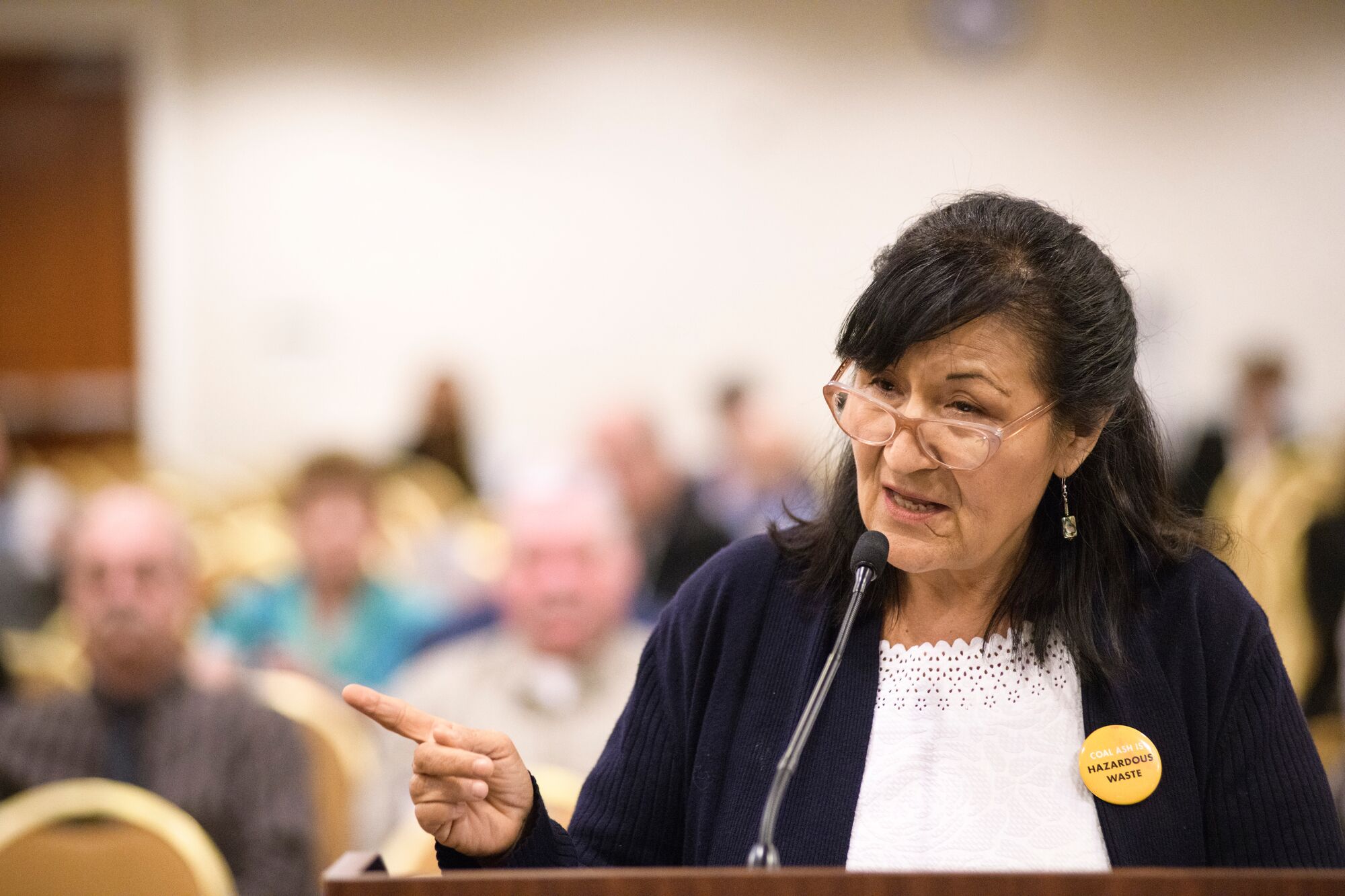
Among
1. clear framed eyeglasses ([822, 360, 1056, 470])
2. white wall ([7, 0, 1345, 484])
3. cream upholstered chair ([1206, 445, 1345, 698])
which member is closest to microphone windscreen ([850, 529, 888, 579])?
clear framed eyeglasses ([822, 360, 1056, 470])

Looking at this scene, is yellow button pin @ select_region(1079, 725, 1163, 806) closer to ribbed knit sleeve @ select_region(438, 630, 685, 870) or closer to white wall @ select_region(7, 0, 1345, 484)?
ribbed knit sleeve @ select_region(438, 630, 685, 870)

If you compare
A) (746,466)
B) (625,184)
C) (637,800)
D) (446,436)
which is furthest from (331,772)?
(625,184)

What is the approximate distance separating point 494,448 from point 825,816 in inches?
279

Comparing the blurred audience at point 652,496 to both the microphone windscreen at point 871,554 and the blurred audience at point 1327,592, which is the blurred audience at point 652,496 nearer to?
the blurred audience at point 1327,592

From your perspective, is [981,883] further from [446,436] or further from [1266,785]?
[446,436]

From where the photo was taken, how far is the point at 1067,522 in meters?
1.46

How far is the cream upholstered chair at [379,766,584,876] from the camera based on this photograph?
1952mm

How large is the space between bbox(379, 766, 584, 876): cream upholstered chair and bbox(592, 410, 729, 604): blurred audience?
8.52ft

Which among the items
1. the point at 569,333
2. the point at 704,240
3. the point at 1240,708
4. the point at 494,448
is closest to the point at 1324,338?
the point at 704,240

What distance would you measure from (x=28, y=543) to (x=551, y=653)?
3.43m

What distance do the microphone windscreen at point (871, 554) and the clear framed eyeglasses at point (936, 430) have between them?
11 cm

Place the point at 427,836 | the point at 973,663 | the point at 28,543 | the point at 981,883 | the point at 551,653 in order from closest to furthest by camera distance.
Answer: the point at 981,883, the point at 973,663, the point at 427,836, the point at 551,653, the point at 28,543

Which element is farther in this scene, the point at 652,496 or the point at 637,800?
the point at 652,496

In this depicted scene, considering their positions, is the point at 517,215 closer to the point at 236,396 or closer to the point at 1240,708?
the point at 236,396
